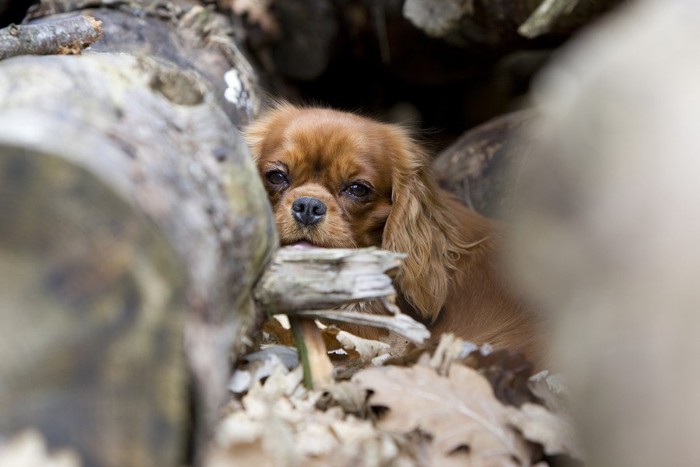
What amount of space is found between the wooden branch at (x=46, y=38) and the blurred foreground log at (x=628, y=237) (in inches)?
69.2

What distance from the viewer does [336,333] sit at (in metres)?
3.37

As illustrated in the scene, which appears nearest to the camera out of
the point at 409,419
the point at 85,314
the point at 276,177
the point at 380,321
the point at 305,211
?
the point at 85,314

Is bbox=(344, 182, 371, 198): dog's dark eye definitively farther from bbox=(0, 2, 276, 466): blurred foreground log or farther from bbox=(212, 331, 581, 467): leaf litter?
bbox=(0, 2, 276, 466): blurred foreground log

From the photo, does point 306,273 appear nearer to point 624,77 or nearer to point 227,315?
point 227,315

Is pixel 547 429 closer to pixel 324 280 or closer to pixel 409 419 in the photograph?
pixel 409 419

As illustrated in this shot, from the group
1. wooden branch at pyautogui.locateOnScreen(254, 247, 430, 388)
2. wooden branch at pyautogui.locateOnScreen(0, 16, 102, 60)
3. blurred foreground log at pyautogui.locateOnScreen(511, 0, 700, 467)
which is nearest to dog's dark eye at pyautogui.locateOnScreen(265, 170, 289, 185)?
wooden branch at pyautogui.locateOnScreen(0, 16, 102, 60)

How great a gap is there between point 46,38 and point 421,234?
6.37 ft

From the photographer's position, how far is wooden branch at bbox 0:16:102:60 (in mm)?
2861

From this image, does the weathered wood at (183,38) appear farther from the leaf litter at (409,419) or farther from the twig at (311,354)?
the leaf litter at (409,419)

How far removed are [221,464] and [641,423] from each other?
103cm

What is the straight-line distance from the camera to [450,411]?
8.25 ft

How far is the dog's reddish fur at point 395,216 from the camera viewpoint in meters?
3.94

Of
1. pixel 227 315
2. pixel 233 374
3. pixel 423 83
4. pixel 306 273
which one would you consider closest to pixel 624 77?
pixel 306 273

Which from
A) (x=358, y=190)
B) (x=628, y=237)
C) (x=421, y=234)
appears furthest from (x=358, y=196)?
(x=628, y=237)
